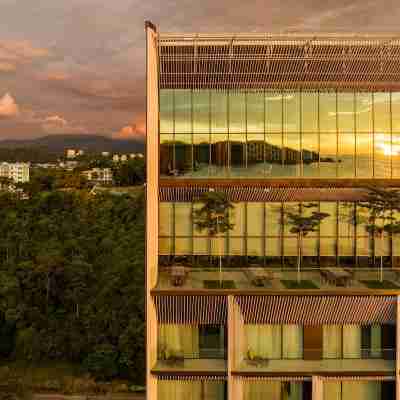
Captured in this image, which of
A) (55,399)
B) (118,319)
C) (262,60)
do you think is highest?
(262,60)

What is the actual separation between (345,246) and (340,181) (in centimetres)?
327

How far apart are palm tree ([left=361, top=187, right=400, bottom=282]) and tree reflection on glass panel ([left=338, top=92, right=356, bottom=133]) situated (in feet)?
10.3

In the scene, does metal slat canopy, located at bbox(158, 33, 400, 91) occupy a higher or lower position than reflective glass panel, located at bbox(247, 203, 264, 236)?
higher

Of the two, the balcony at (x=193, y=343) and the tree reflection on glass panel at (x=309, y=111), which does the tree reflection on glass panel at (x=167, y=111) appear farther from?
the balcony at (x=193, y=343)

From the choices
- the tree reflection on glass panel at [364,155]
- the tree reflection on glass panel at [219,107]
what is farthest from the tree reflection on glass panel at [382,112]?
the tree reflection on glass panel at [219,107]

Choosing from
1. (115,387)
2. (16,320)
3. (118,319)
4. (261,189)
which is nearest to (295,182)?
(261,189)

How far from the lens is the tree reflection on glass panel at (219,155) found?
23141mm

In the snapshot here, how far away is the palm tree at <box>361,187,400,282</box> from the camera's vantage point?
2194 cm

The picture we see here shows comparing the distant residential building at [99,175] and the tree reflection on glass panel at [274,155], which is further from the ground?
the distant residential building at [99,175]

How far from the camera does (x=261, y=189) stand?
23.1 metres

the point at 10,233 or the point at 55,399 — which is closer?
the point at 55,399

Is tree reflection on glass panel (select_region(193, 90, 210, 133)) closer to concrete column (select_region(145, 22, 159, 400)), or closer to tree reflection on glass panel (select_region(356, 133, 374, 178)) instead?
concrete column (select_region(145, 22, 159, 400))

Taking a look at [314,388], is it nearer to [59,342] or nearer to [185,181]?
[185,181]

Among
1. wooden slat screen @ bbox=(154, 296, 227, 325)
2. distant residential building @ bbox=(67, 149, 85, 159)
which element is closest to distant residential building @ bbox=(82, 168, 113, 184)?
distant residential building @ bbox=(67, 149, 85, 159)
